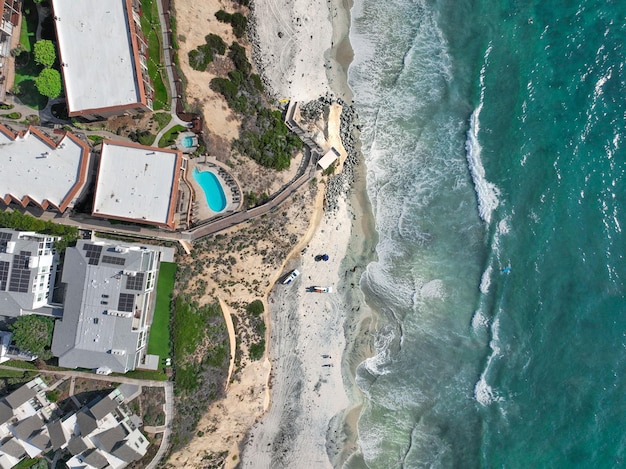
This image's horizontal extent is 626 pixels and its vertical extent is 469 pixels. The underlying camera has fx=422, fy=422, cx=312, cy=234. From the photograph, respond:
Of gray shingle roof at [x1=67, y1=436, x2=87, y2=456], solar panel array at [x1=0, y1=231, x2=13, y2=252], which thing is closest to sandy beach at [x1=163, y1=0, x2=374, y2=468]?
gray shingle roof at [x1=67, y1=436, x2=87, y2=456]

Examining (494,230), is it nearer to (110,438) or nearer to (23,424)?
(110,438)

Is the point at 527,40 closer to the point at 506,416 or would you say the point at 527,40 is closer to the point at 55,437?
the point at 506,416

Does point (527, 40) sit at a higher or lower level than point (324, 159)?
higher

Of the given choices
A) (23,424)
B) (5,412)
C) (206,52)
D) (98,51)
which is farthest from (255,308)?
(98,51)

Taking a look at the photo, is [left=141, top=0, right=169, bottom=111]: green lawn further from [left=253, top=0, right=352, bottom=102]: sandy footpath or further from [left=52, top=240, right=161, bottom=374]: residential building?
[left=52, top=240, right=161, bottom=374]: residential building

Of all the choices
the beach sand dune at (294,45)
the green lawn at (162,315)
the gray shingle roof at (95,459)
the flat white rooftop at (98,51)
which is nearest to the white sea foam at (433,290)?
the beach sand dune at (294,45)

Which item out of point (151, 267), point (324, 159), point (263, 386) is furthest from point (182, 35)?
point (263, 386)
